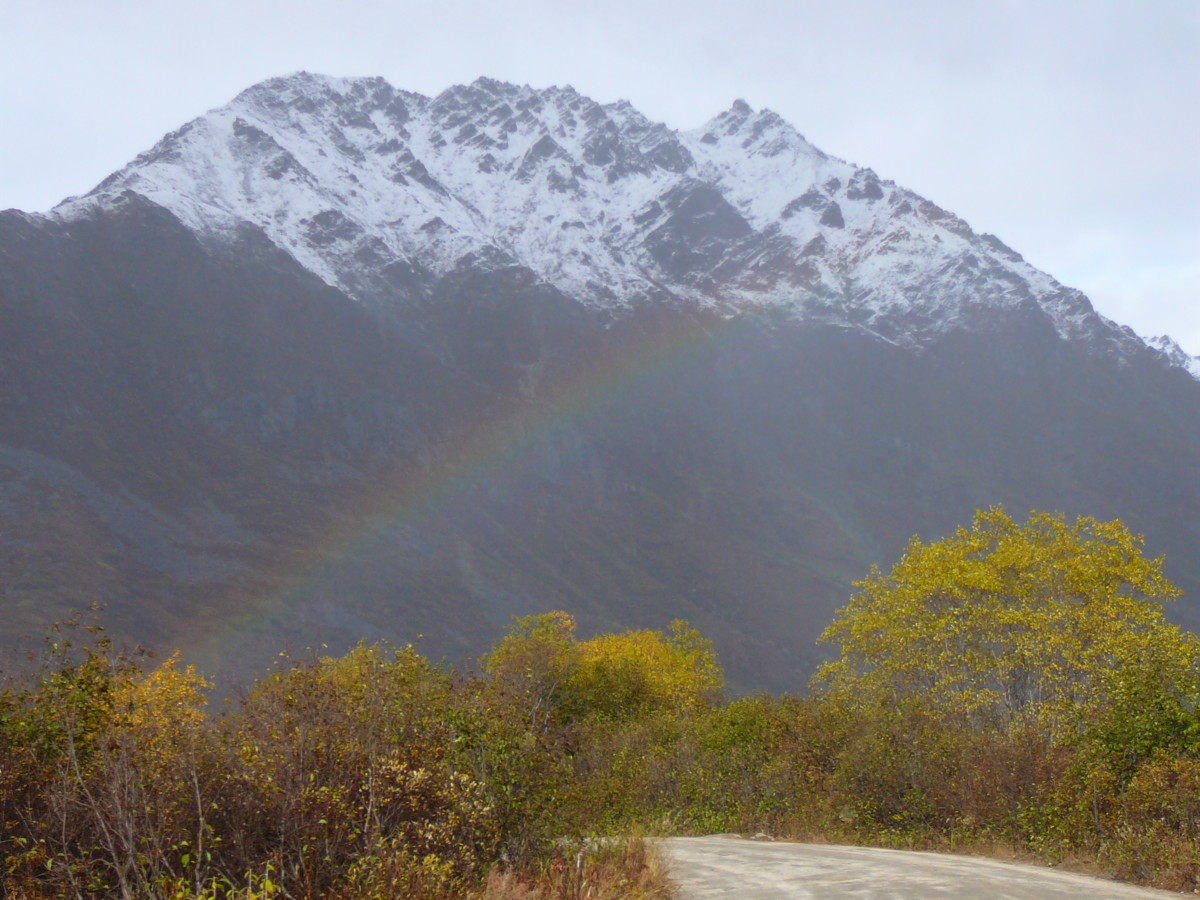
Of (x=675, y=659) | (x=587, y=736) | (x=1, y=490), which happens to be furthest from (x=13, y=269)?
(x=587, y=736)

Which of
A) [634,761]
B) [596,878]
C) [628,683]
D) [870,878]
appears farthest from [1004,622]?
[628,683]

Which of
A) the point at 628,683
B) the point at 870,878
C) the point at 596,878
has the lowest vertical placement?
the point at 870,878

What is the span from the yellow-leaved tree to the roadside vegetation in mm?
75

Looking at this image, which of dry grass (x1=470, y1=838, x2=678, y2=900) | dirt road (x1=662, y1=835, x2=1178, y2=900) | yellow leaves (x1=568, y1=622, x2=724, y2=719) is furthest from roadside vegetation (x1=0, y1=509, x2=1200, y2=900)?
yellow leaves (x1=568, y1=622, x2=724, y2=719)

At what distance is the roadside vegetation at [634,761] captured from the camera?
25.4 ft

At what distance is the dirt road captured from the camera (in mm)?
9672

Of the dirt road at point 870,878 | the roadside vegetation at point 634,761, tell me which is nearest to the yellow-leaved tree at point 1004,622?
the roadside vegetation at point 634,761

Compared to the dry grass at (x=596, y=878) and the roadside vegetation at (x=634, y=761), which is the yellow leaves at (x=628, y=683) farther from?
the dry grass at (x=596, y=878)

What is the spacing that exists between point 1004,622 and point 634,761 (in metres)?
9.28

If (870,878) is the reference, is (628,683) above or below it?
above

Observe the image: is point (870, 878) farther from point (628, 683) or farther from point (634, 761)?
point (628, 683)

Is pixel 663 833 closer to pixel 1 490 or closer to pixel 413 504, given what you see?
pixel 1 490

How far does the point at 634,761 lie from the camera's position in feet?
77.8

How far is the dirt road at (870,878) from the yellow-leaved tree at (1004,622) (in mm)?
7190
